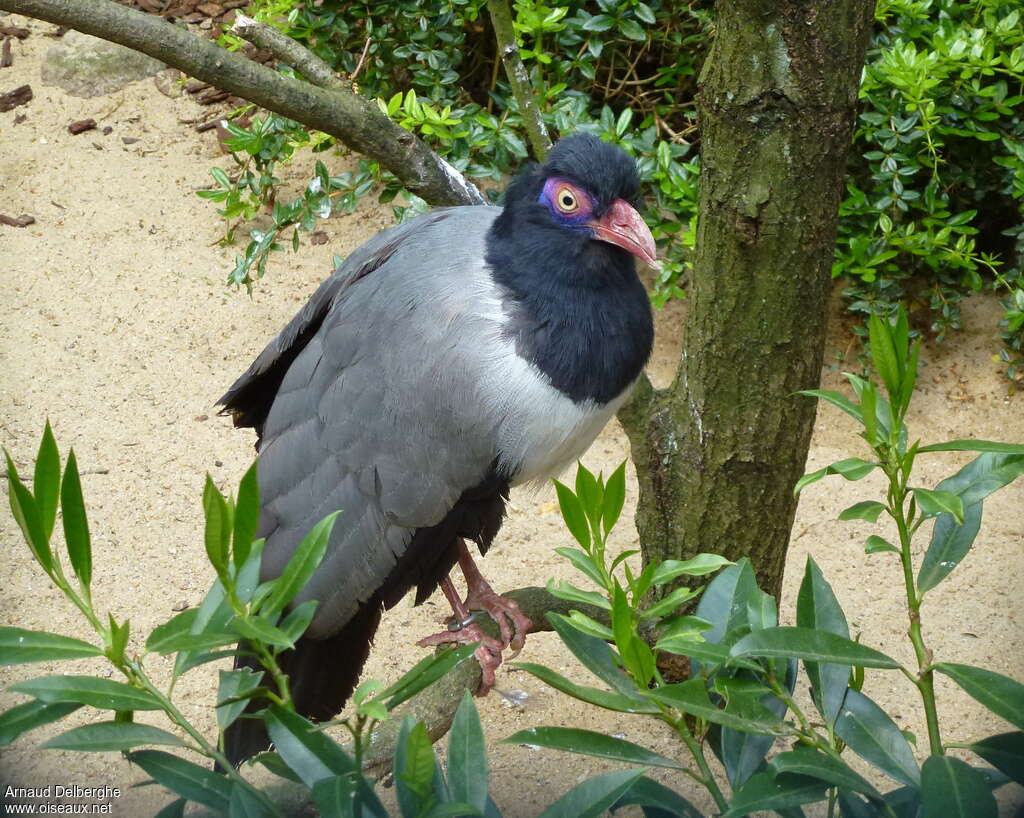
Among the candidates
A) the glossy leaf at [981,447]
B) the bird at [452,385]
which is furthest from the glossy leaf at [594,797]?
the bird at [452,385]

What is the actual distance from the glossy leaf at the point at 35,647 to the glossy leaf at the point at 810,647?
0.74 meters

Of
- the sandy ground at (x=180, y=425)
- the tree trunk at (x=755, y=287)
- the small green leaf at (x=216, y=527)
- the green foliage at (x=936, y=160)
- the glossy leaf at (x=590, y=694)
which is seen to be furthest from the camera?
the green foliage at (x=936, y=160)

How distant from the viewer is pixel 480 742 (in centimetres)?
127

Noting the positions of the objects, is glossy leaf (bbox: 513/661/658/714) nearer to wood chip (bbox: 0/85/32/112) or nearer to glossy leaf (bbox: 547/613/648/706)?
glossy leaf (bbox: 547/613/648/706)

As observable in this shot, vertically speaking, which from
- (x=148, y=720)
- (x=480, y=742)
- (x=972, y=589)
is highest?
(x=480, y=742)

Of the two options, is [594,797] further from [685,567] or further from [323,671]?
[323,671]

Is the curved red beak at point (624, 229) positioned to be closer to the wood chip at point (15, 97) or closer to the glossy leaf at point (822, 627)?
the glossy leaf at point (822, 627)

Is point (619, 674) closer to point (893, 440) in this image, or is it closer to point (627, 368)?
point (893, 440)

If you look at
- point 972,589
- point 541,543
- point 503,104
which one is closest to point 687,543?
point 541,543

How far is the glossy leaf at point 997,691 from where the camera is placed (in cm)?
121

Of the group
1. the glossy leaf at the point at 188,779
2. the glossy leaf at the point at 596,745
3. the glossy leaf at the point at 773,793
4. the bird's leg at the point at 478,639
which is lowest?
the bird's leg at the point at 478,639

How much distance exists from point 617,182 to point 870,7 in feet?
2.16

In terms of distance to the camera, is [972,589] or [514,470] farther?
[972,589]

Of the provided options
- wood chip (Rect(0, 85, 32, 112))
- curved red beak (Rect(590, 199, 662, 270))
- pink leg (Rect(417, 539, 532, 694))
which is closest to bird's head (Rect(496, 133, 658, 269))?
curved red beak (Rect(590, 199, 662, 270))
